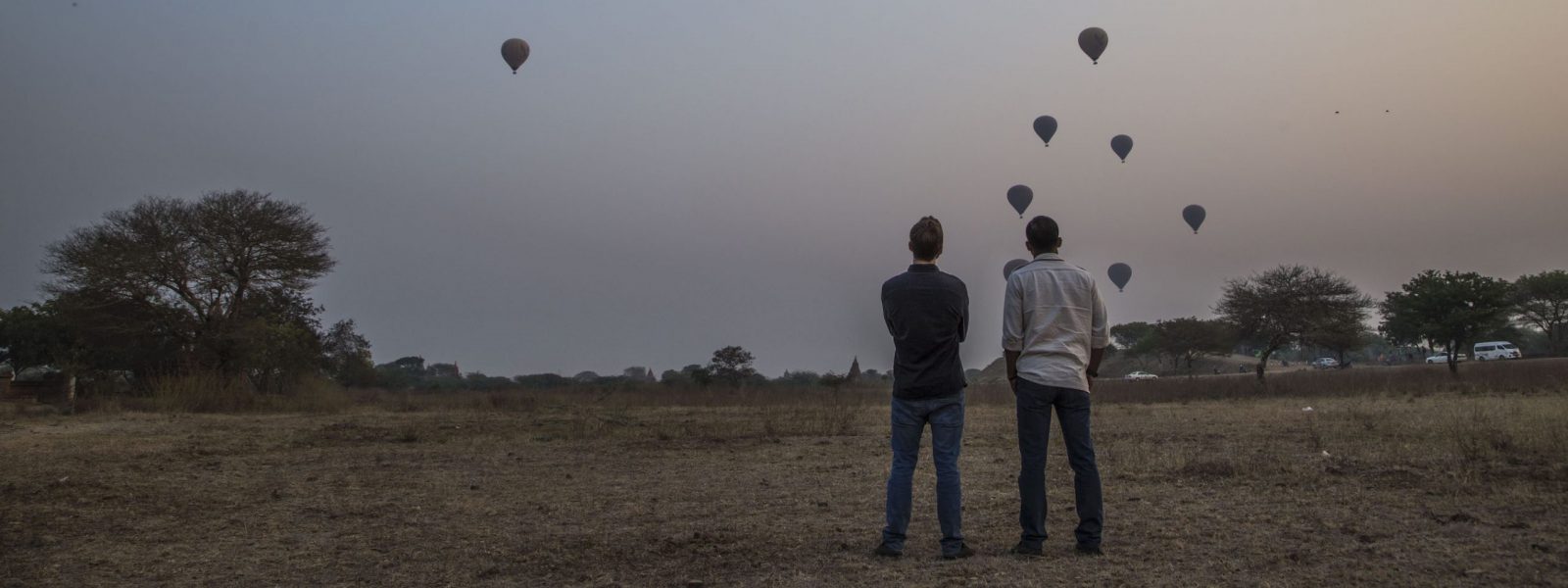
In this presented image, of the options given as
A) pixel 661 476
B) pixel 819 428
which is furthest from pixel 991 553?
pixel 819 428

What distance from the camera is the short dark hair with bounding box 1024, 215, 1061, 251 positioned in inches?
171

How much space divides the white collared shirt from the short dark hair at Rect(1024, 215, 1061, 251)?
0.10 metres

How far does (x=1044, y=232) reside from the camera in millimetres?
4352

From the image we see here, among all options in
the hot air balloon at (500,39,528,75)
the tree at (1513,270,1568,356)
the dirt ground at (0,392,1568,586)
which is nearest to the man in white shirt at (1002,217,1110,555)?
the dirt ground at (0,392,1568,586)

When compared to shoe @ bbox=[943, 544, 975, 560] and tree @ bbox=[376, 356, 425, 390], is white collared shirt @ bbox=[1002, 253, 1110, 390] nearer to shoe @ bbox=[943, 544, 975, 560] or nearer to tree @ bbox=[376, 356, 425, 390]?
shoe @ bbox=[943, 544, 975, 560]

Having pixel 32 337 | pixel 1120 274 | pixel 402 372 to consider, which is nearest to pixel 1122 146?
pixel 1120 274

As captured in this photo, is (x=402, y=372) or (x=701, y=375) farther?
(x=402, y=372)

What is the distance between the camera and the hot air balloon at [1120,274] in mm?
36625

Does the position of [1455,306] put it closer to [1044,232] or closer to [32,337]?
[1044,232]

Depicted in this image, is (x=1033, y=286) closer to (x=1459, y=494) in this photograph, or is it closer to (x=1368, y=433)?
(x=1459, y=494)

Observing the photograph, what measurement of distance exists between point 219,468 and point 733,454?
4445 mm

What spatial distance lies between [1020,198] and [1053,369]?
23579 millimetres

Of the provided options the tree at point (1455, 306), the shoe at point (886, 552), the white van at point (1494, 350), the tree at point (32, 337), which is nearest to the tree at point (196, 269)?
the tree at point (32, 337)

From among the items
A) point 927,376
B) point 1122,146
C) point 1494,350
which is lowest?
point 927,376
